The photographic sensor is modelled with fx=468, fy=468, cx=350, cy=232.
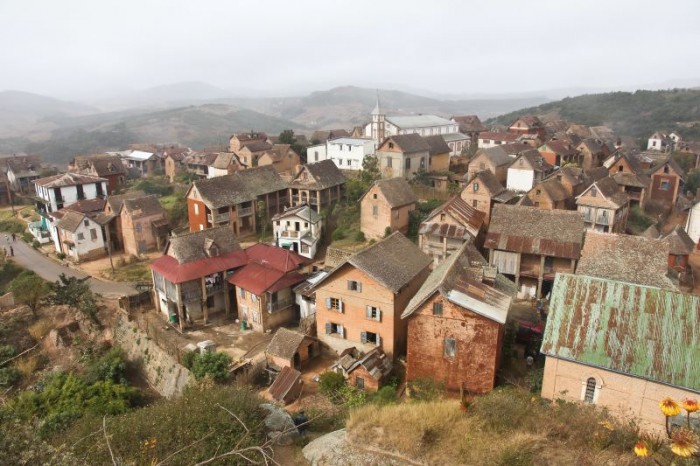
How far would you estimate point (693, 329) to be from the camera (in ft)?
→ 59.8

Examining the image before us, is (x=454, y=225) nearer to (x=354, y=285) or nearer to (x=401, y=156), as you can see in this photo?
(x=354, y=285)

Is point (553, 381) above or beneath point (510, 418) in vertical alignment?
beneath

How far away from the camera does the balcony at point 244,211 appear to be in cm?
Answer: 4828

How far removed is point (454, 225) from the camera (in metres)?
36.6

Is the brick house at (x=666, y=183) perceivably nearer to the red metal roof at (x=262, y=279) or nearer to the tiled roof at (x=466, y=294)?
the tiled roof at (x=466, y=294)

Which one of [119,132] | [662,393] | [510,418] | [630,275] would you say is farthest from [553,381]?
[119,132]

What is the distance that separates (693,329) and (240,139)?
6745cm

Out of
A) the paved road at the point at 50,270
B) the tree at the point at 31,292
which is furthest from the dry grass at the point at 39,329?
the paved road at the point at 50,270

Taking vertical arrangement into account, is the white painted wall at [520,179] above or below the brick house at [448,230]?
above

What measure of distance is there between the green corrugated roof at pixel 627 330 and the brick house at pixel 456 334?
273 centimetres

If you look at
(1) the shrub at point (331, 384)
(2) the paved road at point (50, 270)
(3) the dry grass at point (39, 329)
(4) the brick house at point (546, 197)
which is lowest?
(3) the dry grass at point (39, 329)

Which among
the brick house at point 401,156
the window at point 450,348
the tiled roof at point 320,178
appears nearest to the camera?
the window at point 450,348

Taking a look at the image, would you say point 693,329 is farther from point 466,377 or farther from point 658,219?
point 658,219

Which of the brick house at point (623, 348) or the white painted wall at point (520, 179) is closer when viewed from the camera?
the brick house at point (623, 348)
